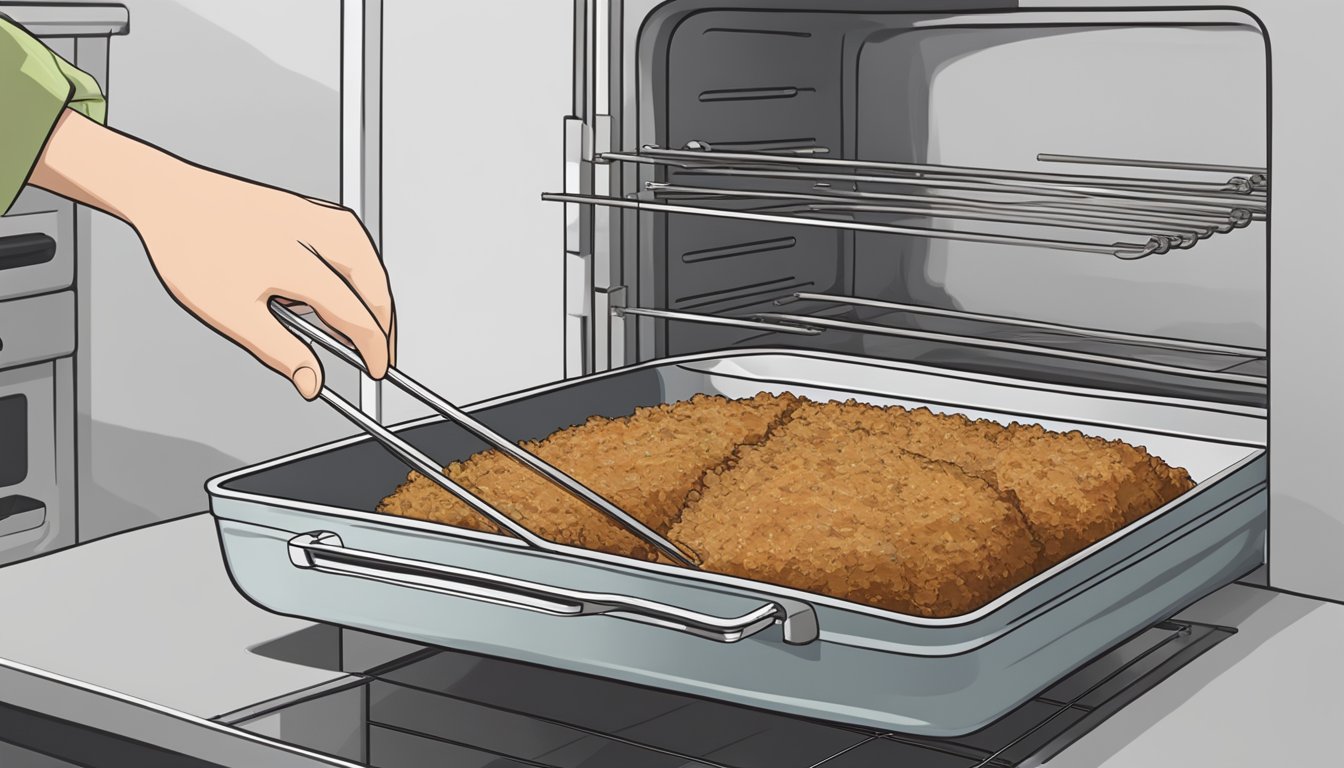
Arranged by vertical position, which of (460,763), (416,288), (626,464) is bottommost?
(460,763)

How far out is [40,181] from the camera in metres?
0.89

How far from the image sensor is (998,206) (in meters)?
1.20

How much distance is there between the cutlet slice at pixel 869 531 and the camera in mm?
830

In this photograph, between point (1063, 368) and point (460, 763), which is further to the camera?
point (1063, 368)

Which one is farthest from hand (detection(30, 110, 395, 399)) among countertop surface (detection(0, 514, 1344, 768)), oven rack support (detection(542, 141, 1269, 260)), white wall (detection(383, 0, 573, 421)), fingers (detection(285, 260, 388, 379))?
white wall (detection(383, 0, 573, 421))

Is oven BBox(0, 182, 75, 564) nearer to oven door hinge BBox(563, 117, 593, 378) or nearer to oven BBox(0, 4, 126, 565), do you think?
oven BBox(0, 4, 126, 565)

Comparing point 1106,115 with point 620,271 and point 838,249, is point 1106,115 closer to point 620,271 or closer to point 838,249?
point 838,249

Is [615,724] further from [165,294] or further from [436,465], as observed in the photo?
[165,294]

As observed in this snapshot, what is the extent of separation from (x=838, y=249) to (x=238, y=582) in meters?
0.86

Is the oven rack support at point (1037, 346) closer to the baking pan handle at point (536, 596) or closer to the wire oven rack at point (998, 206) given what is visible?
the wire oven rack at point (998, 206)

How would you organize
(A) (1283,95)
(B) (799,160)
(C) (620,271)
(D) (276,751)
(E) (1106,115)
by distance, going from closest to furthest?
(D) (276,751) < (A) (1283,95) < (B) (799,160) < (C) (620,271) < (E) (1106,115)

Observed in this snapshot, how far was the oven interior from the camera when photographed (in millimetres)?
1289

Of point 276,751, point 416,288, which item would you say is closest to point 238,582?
point 276,751

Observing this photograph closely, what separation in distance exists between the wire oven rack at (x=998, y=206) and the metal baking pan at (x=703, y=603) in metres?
0.18
